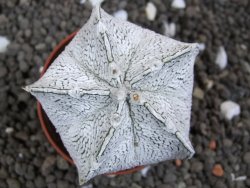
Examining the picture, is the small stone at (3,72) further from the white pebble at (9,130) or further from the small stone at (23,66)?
the white pebble at (9,130)

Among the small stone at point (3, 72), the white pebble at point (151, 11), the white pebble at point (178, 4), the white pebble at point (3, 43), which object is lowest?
the small stone at point (3, 72)

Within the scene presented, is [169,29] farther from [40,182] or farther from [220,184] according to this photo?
[40,182]

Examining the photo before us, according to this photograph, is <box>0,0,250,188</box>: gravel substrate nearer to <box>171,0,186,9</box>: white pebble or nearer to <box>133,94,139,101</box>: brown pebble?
<box>171,0,186,9</box>: white pebble

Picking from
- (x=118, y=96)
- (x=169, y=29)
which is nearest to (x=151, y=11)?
(x=169, y=29)

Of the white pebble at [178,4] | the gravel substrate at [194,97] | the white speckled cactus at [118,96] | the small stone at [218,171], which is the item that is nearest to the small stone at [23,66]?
the gravel substrate at [194,97]

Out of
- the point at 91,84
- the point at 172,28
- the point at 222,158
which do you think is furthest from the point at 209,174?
the point at 91,84

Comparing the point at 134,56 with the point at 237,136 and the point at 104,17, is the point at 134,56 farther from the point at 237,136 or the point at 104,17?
the point at 237,136

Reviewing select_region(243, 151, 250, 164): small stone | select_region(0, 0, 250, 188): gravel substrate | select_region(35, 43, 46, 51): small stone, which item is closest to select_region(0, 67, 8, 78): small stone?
select_region(0, 0, 250, 188): gravel substrate
